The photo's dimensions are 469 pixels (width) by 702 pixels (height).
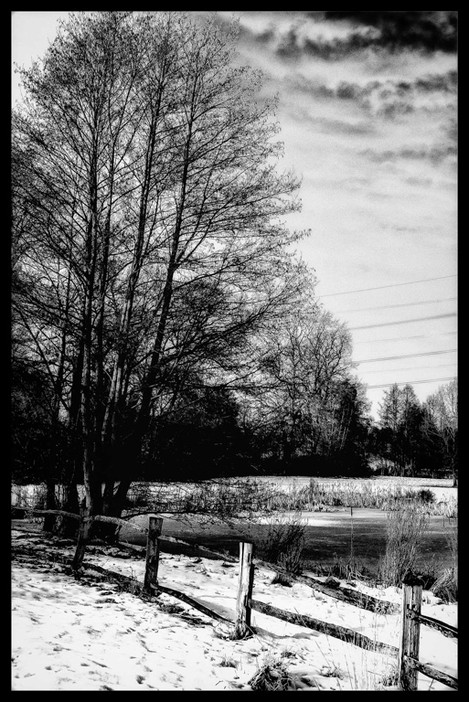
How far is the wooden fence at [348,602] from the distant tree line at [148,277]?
122 inches

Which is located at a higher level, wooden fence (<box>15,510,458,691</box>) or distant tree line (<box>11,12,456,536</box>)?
distant tree line (<box>11,12,456,536</box>)

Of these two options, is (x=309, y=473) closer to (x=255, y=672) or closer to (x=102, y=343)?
(x=102, y=343)

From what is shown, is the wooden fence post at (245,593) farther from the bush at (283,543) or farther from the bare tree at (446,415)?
the bare tree at (446,415)

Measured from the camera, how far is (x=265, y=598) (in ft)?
24.3

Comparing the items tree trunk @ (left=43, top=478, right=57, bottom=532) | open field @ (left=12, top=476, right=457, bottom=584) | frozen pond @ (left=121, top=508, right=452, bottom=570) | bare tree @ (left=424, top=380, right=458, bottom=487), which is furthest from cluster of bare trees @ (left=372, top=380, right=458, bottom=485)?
tree trunk @ (left=43, top=478, right=57, bottom=532)

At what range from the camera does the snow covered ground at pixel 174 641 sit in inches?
162

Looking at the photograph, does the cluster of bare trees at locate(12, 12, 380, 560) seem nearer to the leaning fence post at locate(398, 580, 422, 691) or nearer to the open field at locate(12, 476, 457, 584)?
the open field at locate(12, 476, 457, 584)

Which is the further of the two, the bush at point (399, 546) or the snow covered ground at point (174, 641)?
the bush at point (399, 546)

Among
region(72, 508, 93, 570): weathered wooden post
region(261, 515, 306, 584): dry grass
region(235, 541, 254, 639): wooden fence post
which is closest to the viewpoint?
region(235, 541, 254, 639): wooden fence post

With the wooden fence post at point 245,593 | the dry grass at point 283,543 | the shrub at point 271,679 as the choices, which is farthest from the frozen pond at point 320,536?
the shrub at point 271,679

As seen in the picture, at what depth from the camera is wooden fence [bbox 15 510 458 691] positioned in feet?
13.6

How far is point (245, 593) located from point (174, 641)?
2.99 feet
